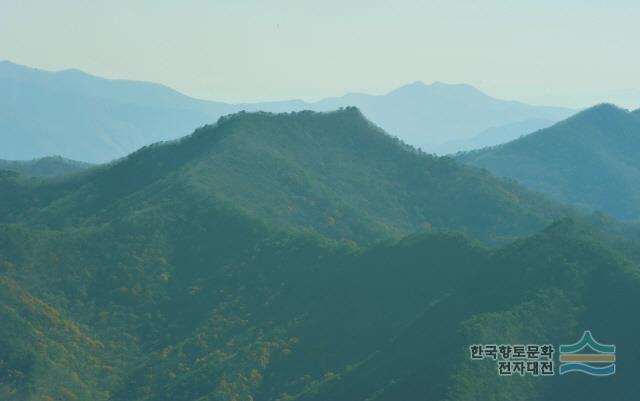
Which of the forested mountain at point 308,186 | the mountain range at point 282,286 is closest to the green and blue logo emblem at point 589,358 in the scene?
the mountain range at point 282,286

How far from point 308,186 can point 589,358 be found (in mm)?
67143

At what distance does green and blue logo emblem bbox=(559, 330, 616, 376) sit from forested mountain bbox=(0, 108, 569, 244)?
4978 centimetres

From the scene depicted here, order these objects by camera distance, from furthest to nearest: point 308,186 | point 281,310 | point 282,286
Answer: point 308,186
point 282,286
point 281,310

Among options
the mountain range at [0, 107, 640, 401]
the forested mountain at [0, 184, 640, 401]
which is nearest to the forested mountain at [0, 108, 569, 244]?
the mountain range at [0, 107, 640, 401]

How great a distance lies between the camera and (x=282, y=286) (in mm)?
89812

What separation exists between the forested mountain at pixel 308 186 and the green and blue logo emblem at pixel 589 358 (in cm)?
4978

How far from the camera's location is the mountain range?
211 feet

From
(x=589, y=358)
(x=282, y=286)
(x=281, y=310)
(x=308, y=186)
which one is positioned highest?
(x=308, y=186)

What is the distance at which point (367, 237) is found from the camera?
113 metres

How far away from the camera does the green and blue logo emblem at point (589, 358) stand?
59438 millimetres

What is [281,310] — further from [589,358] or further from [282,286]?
[589,358]

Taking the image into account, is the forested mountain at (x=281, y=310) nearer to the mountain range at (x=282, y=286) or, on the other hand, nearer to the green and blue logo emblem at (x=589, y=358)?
the mountain range at (x=282, y=286)

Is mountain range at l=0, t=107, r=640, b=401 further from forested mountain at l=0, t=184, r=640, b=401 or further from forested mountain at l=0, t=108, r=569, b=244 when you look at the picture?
forested mountain at l=0, t=108, r=569, b=244

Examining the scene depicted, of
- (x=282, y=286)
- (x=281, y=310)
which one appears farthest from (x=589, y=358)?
(x=282, y=286)
